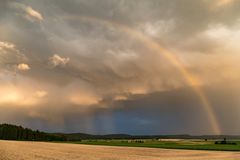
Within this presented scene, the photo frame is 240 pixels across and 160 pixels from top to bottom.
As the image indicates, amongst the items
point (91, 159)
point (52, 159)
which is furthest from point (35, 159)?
point (91, 159)

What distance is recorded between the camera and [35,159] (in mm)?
49969

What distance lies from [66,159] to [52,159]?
86.0 inches

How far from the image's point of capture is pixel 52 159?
50000mm

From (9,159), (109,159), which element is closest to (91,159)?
(109,159)

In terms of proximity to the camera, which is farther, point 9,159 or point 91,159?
point 91,159

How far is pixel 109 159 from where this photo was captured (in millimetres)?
52000

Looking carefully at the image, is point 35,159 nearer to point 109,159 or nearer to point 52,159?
point 52,159

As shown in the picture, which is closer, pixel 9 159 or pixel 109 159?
pixel 9 159

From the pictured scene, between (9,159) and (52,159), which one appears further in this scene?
(52,159)

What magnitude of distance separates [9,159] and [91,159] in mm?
12715

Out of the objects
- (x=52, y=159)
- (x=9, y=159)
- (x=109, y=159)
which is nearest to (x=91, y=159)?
(x=109, y=159)

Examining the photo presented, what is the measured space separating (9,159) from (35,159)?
438 cm

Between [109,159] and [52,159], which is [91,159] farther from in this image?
[52,159]

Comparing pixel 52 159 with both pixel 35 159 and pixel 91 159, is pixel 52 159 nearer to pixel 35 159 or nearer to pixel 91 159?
pixel 35 159
